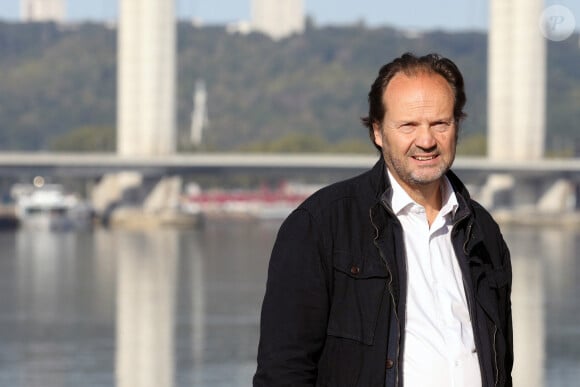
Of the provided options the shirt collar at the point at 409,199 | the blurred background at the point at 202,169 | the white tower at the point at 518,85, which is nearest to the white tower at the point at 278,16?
the blurred background at the point at 202,169

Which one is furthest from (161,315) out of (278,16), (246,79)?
(278,16)

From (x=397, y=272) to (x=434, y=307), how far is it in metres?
0.10

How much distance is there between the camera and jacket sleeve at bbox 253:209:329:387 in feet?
9.94

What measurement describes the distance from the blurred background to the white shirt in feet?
31.8

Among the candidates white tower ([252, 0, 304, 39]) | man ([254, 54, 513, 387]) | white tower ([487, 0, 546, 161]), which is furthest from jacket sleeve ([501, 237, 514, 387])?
white tower ([252, 0, 304, 39])

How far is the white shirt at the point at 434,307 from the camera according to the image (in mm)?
3070

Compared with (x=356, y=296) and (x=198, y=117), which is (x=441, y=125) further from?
(x=198, y=117)

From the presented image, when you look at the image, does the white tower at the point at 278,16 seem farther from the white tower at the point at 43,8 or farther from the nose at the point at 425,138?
the nose at the point at 425,138

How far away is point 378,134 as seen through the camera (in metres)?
3.28

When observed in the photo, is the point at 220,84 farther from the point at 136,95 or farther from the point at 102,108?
the point at 136,95

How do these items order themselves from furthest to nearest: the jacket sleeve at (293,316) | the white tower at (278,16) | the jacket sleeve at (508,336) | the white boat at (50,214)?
the white tower at (278,16) → the white boat at (50,214) → the jacket sleeve at (508,336) → the jacket sleeve at (293,316)

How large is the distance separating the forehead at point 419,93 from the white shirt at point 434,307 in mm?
164

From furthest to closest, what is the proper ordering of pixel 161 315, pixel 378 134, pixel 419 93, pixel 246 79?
pixel 246 79
pixel 161 315
pixel 378 134
pixel 419 93

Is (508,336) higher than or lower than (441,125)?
lower
